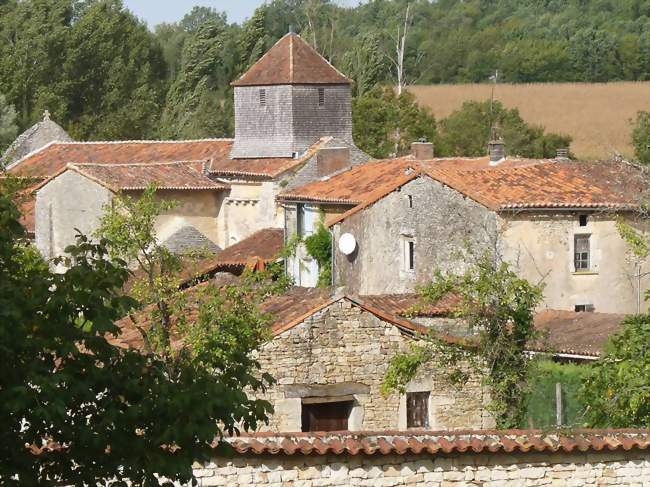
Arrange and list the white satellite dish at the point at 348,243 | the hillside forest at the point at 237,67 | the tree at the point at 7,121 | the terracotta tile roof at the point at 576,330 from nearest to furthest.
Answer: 1. the terracotta tile roof at the point at 576,330
2. the white satellite dish at the point at 348,243
3. the hillside forest at the point at 237,67
4. the tree at the point at 7,121

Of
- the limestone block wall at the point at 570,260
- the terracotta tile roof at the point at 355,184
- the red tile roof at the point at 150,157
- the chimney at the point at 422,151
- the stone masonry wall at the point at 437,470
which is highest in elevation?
the red tile roof at the point at 150,157

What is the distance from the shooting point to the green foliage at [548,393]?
21312mm

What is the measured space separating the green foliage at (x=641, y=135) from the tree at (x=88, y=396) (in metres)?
37.3

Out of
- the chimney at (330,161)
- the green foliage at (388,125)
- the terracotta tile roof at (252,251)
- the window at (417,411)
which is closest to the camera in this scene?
the window at (417,411)

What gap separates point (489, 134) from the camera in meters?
56.3

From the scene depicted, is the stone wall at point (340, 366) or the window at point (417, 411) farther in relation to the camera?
the window at point (417, 411)

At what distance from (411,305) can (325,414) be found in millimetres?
3858

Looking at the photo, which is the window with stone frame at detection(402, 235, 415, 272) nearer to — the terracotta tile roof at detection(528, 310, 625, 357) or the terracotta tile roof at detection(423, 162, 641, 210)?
the terracotta tile roof at detection(423, 162, 641, 210)

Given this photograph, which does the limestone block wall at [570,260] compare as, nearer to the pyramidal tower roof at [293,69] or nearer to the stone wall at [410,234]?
the stone wall at [410,234]

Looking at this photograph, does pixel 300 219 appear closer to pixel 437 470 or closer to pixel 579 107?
pixel 437 470

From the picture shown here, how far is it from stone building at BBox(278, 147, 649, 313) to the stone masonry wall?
40.6 feet

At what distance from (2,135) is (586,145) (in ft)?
70.2

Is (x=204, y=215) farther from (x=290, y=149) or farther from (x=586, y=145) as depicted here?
(x=586, y=145)

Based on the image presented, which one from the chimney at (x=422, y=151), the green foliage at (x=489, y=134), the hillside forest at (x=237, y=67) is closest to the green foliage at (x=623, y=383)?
the chimney at (x=422, y=151)
